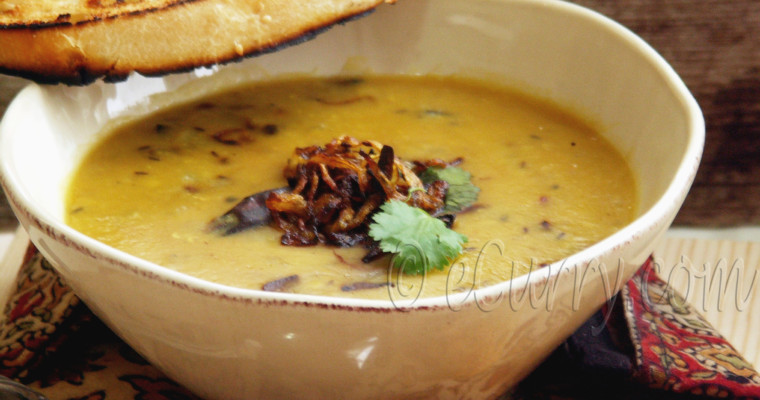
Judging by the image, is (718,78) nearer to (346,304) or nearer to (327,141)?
(327,141)

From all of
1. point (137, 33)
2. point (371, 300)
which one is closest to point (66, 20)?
point (137, 33)

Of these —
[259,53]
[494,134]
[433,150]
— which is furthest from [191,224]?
[494,134]

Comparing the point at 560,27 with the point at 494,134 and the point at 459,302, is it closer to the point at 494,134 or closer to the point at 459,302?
the point at 494,134

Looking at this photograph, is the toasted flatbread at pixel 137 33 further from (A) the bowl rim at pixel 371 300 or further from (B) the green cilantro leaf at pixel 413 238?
(B) the green cilantro leaf at pixel 413 238

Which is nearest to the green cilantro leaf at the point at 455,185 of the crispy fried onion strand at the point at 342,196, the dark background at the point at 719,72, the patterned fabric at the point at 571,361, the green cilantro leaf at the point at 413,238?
the crispy fried onion strand at the point at 342,196

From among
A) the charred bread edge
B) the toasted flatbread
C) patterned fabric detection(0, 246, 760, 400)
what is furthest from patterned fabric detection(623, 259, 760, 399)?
the charred bread edge
